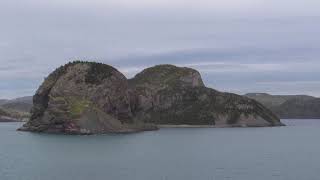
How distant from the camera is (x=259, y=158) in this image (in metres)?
119

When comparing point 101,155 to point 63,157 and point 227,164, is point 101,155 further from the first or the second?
point 227,164

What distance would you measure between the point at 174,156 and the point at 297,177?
43.0 metres

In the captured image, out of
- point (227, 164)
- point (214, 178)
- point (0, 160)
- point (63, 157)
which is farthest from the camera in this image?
point (63, 157)

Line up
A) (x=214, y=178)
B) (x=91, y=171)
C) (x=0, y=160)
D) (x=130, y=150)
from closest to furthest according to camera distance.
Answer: (x=214, y=178) → (x=91, y=171) → (x=0, y=160) → (x=130, y=150)

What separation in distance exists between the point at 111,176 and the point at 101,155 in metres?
42.1

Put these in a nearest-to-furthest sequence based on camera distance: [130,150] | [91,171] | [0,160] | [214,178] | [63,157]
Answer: [214,178] → [91,171] → [0,160] → [63,157] → [130,150]

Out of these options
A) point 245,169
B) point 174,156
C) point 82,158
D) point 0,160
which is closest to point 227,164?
point 245,169

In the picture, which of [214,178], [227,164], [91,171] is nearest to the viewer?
[214,178]

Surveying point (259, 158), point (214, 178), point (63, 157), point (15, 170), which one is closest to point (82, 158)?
point (63, 157)

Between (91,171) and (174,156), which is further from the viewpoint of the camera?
(174,156)

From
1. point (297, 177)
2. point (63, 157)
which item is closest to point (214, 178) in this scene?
point (297, 177)

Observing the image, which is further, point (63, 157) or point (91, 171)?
point (63, 157)

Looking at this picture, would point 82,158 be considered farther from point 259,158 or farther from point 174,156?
point 259,158

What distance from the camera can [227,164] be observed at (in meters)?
105
